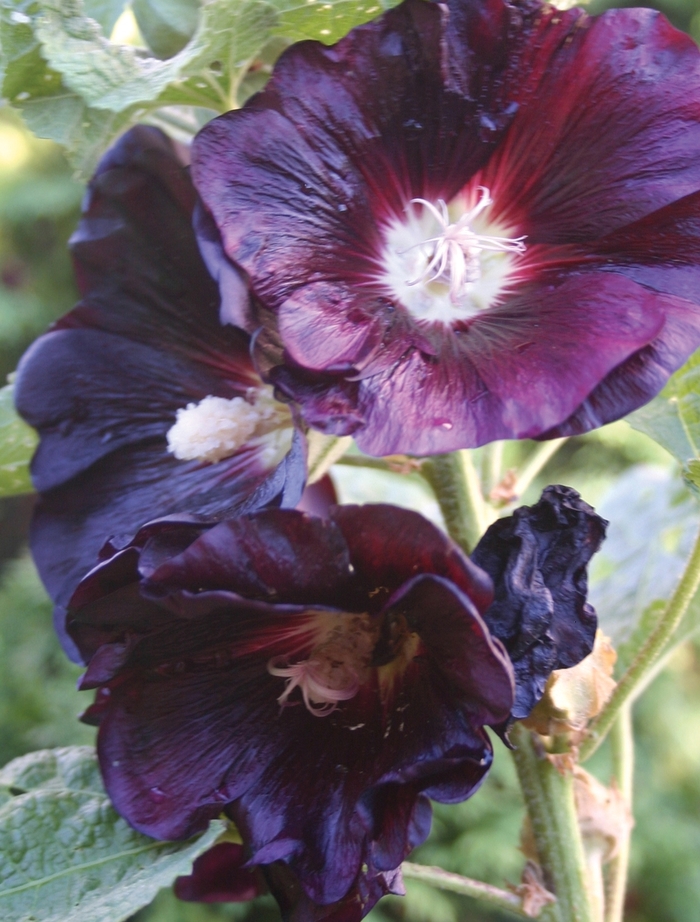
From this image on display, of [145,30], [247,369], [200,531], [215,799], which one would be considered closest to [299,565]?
[200,531]

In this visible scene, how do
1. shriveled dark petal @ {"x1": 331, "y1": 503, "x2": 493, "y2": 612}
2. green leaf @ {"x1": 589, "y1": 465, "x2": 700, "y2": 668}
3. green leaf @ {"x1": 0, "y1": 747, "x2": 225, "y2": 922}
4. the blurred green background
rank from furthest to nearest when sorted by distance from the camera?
the blurred green background → green leaf @ {"x1": 589, "y1": 465, "x2": 700, "y2": 668} → green leaf @ {"x1": 0, "y1": 747, "x2": 225, "y2": 922} → shriveled dark petal @ {"x1": 331, "y1": 503, "x2": 493, "y2": 612}

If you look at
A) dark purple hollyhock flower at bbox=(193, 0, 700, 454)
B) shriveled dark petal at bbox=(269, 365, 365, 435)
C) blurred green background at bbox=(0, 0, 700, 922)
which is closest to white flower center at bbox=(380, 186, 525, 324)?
dark purple hollyhock flower at bbox=(193, 0, 700, 454)

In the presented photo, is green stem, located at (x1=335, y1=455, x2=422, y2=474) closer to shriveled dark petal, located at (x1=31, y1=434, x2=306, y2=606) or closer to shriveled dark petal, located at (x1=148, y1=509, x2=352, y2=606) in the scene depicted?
shriveled dark petal, located at (x1=31, y1=434, x2=306, y2=606)

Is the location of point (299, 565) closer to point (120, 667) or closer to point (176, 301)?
point (120, 667)

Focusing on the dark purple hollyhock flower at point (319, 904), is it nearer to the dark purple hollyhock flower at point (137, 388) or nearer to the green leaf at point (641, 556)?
A: the dark purple hollyhock flower at point (137, 388)

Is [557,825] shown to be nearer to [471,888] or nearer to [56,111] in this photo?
[471,888]

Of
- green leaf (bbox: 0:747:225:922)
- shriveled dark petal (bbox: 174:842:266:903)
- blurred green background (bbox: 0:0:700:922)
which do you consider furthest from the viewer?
blurred green background (bbox: 0:0:700:922)

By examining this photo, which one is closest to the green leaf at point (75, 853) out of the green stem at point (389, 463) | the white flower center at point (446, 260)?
the green stem at point (389, 463)

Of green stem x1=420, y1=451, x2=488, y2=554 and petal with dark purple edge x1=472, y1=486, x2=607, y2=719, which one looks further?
green stem x1=420, y1=451, x2=488, y2=554

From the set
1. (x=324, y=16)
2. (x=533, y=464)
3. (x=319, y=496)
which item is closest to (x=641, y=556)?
(x=533, y=464)
